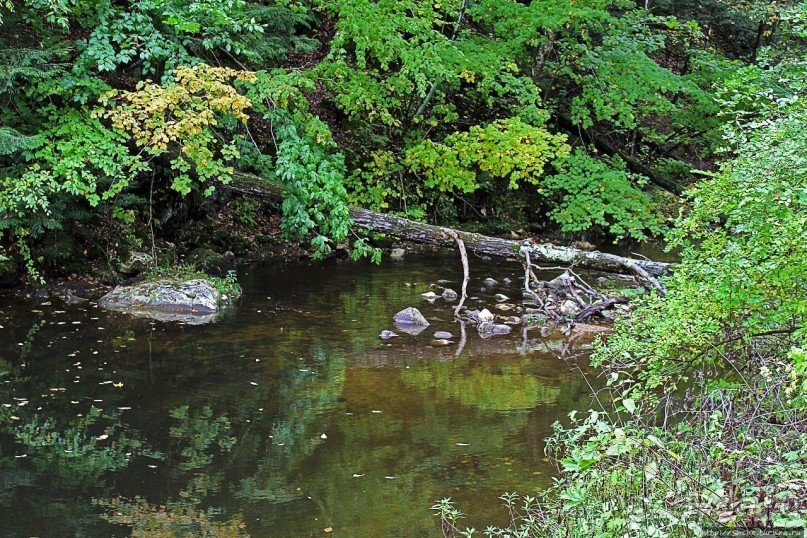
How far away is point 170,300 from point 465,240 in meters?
4.37

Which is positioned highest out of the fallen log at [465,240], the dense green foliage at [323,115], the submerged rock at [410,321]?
the dense green foliage at [323,115]

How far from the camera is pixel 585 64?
1423cm

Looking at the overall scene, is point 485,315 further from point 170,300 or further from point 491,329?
point 170,300

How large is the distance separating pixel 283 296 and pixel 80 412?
5017 millimetres

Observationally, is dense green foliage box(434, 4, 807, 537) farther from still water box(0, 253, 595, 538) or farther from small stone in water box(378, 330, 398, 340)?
small stone in water box(378, 330, 398, 340)

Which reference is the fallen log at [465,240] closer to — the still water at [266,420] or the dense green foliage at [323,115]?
the dense green foliage at [323,115]

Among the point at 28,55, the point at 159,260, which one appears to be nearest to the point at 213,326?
the point at 159,260

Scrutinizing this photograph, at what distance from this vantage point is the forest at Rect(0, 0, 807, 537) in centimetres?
378

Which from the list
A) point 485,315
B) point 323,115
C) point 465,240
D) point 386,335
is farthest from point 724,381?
point 323,115

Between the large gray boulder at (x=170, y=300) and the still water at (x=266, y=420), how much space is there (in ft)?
1.03

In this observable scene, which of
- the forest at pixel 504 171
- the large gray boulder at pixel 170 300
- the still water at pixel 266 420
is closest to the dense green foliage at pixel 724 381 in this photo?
the forest at pixel 504 171

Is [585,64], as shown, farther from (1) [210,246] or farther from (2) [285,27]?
(1) [210,246]

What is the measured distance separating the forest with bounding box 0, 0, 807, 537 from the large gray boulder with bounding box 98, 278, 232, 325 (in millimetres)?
716

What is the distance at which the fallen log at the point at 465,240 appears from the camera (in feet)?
35.8
